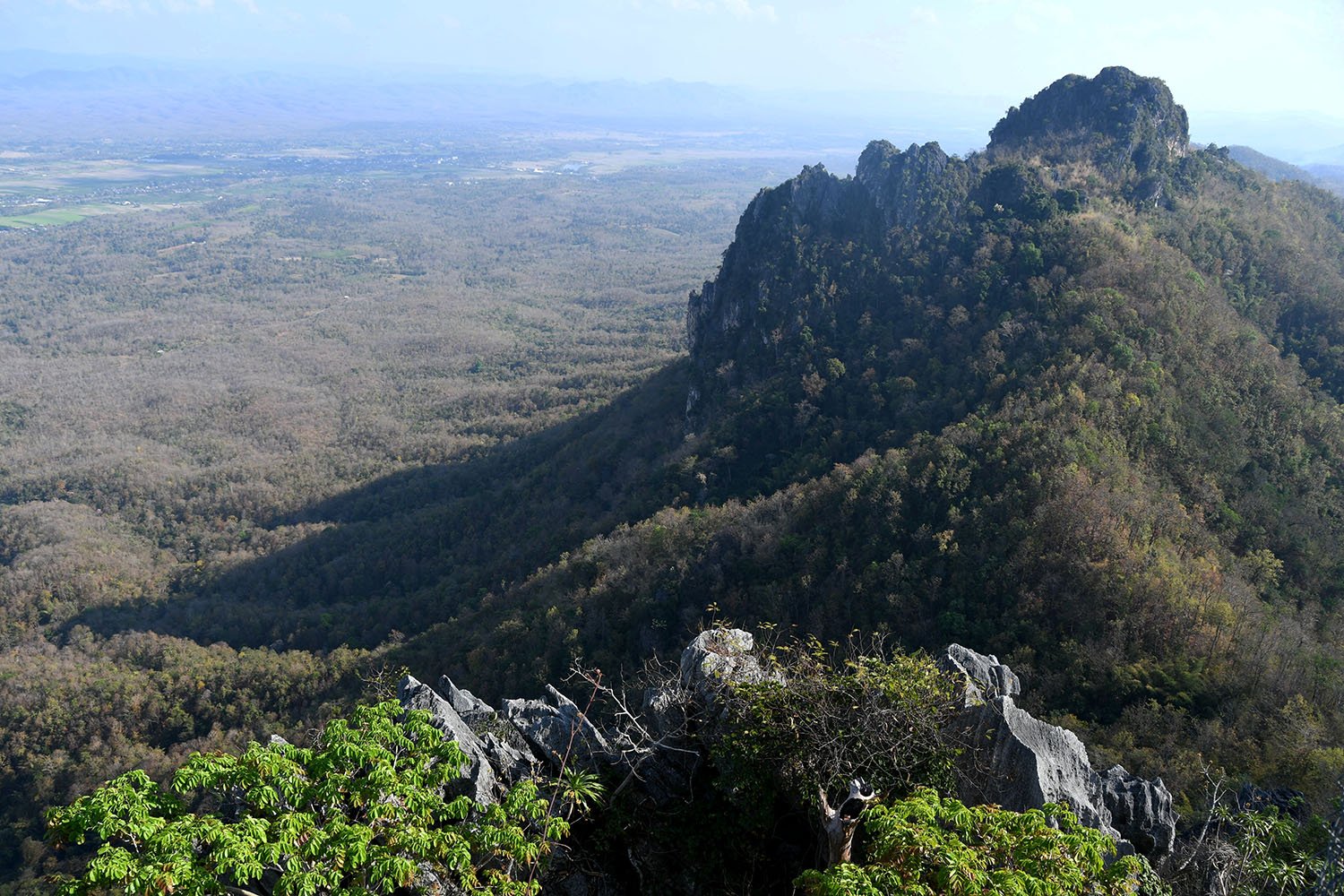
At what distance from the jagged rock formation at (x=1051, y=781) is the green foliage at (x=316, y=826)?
8799mm

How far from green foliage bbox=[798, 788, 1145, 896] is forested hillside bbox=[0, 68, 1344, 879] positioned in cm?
1234

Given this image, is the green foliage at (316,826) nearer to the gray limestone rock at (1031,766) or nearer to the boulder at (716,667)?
the boulder at (716,667)

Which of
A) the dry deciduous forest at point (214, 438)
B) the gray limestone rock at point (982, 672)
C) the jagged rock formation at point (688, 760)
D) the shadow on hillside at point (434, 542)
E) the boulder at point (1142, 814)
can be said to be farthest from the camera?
the shadow on hillside at point (434, 542)

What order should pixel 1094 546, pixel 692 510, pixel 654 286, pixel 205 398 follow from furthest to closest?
pixel 654 286, pixel 205 398, pixel 692 510, pixel 1094 546

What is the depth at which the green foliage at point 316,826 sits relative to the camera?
10.3 meters

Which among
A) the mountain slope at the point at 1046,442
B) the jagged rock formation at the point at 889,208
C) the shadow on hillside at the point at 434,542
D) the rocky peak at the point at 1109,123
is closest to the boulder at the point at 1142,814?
the mountain slope at the point at 1046,442

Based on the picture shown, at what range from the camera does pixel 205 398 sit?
382 feet

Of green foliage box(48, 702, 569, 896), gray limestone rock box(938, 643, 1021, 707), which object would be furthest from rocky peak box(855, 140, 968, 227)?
green foliage box(48, 702, 569, 896)

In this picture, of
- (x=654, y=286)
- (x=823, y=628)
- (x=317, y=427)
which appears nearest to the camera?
(x=823, y=628)

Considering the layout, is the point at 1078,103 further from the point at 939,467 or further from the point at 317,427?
the point at 317,427

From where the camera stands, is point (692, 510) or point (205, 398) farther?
point (205, 398)

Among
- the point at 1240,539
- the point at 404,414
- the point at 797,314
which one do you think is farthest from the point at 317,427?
the point at 1240,539

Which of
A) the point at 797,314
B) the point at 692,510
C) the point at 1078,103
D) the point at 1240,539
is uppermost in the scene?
the point at 1078,103

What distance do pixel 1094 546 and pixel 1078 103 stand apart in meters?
52.7
